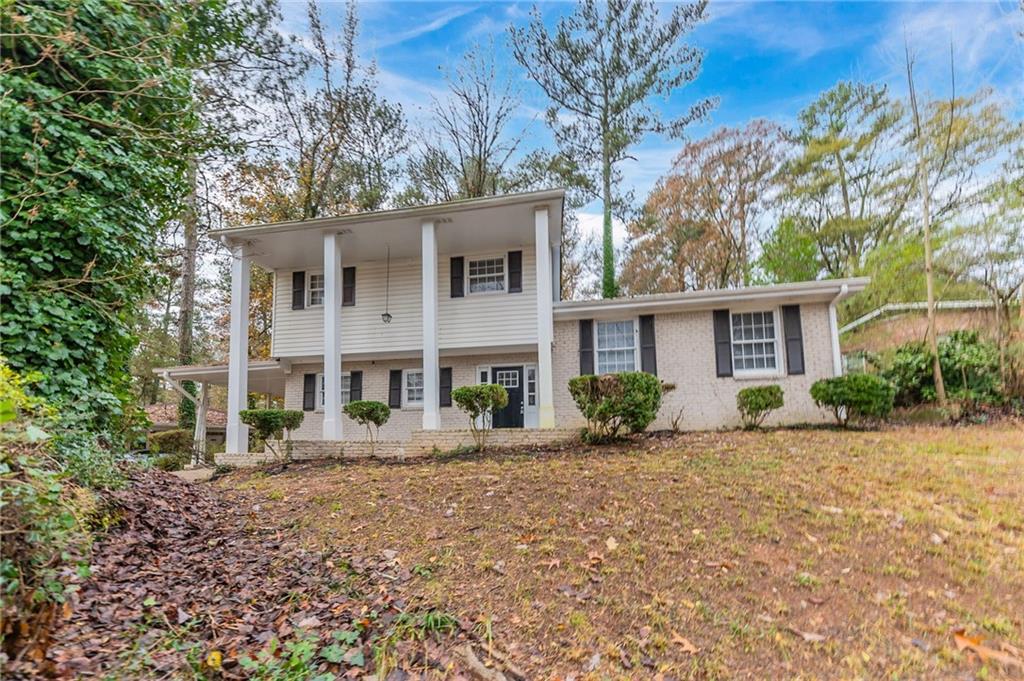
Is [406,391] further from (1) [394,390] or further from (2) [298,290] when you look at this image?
(2) [298,290]

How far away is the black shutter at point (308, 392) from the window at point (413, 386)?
2.49 m

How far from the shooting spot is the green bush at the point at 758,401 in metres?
10.3

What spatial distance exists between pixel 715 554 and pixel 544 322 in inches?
287

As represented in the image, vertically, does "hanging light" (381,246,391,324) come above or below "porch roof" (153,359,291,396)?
above

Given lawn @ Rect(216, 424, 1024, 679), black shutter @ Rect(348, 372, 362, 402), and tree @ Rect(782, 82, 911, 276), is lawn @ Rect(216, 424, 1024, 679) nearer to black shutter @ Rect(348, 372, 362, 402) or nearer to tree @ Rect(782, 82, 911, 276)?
black shutter @ Rect(348, 372, 362, 402)

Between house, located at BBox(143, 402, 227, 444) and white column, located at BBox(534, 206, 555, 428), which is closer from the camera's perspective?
white column, located at BBox(534, 206, 555, 428)

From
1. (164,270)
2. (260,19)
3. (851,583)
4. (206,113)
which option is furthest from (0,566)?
(260,19)

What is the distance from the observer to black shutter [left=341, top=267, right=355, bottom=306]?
44.7 feet

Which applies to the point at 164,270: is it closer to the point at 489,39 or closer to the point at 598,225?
the point at 489,39

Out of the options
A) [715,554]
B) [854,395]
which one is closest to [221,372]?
[715,554]

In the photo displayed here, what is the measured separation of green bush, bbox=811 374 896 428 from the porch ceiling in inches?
250

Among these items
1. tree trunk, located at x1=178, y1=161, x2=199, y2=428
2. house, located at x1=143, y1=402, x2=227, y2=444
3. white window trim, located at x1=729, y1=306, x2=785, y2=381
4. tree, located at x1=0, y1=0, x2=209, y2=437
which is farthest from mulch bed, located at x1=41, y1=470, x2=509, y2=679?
house, located at x1=143, y1=402, x2=227, y2=444

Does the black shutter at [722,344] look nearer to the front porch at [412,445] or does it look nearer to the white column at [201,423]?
the front porch at [412,445]

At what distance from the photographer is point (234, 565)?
14.2 feet
